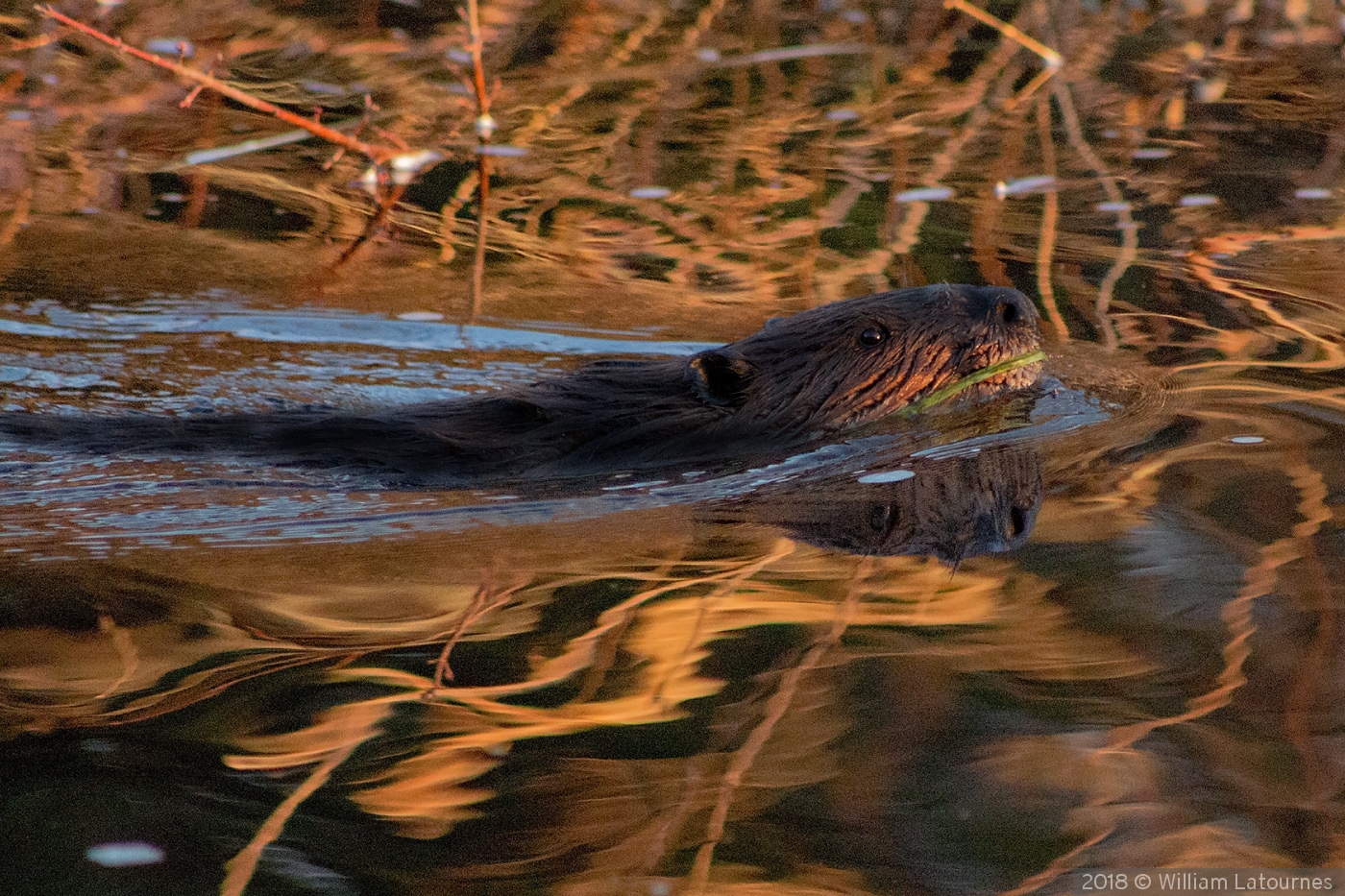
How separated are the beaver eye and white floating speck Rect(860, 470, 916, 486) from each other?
564mm

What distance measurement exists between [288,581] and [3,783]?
1174 millimetres

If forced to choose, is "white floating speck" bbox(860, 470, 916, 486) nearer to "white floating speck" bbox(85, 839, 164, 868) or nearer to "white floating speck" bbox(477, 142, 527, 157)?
"white floating speck" bbox(85, 839, 164, 868)

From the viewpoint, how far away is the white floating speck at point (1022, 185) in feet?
27.4

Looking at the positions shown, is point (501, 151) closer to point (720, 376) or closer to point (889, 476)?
point (720, 376)

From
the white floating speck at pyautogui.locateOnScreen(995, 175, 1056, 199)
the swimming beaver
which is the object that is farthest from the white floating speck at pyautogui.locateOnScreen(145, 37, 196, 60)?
the swimming beaver

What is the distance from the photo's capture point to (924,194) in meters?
8.30

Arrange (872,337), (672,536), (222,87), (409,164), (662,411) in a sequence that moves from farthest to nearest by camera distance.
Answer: (409,164)
(222,87)
(872,337)
(662,411)
(672,536)

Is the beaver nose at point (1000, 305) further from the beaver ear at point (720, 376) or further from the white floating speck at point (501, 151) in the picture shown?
the white floating speck at point (501, 151)

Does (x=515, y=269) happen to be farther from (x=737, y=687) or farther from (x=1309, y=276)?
(x=737, y=687)

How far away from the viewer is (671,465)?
4.96 m

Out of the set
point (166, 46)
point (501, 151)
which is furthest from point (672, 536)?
point (166, 46)

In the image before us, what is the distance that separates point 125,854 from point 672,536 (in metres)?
1.94

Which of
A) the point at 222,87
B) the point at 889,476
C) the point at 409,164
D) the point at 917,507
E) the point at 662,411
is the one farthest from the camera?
the point at 409,164

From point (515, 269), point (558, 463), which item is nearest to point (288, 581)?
point (558, 463)
